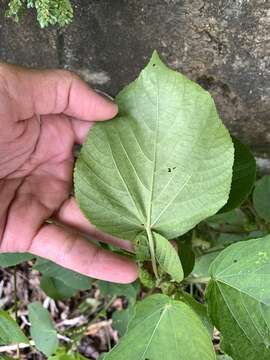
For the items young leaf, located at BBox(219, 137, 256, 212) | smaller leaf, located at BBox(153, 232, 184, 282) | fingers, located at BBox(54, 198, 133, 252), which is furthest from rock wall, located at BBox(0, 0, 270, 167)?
smaller leaf, located at BBox(153, 232, 184, 282)

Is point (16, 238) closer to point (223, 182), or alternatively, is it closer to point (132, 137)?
point (132, 137)

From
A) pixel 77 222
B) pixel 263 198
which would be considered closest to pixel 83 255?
pixel 77 222

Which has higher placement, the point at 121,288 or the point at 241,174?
the point at 241,174

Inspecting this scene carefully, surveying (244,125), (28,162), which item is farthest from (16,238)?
(244,125)

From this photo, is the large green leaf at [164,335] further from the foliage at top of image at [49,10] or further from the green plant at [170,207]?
the foliage at top of image at [49,10]

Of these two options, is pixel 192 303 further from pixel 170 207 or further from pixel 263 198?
pixel 263 198
